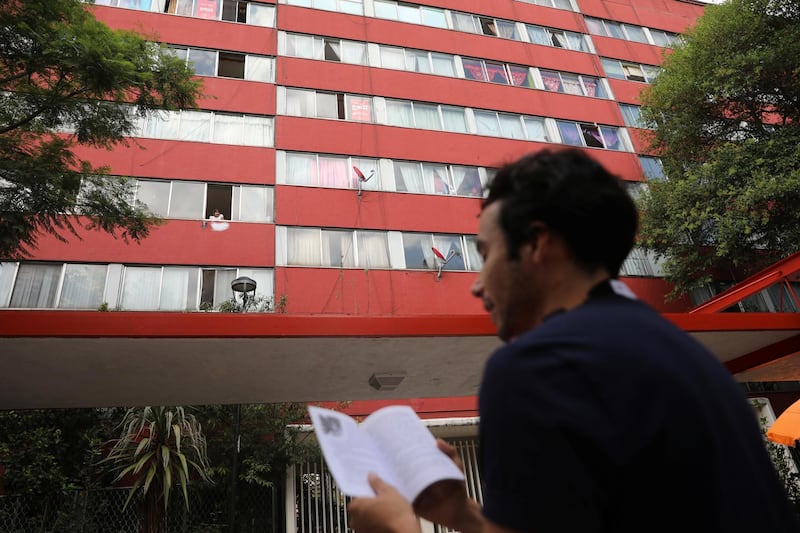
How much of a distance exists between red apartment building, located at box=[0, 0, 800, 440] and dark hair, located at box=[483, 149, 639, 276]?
5.00 m

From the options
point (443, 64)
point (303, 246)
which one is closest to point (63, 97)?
point (303, 246)

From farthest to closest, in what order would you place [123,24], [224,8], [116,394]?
[224,8]
[123,24]
[116,394]

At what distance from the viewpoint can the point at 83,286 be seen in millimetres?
13359

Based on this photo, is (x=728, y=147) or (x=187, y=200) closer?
(x=187, y=200)

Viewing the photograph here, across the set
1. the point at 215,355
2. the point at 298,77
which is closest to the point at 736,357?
the point at 215,355

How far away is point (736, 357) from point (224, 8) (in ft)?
64.8

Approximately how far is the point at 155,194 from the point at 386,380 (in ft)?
36.7

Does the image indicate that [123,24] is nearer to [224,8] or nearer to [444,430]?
[224,8]

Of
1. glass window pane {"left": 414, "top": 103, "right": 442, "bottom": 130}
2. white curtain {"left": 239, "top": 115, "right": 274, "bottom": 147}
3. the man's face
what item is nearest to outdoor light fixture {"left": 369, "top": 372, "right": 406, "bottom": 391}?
the man's face

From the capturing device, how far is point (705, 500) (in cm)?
83

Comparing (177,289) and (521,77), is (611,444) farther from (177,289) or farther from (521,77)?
(521,77)

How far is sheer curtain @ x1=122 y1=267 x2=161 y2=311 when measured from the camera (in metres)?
13.6

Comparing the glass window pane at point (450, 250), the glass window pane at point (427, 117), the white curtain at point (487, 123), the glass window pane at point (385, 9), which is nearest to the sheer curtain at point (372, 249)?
the glass window pane at point (450, 250)

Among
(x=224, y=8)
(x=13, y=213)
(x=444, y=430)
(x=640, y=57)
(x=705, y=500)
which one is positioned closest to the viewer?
(x=705, y=500)
